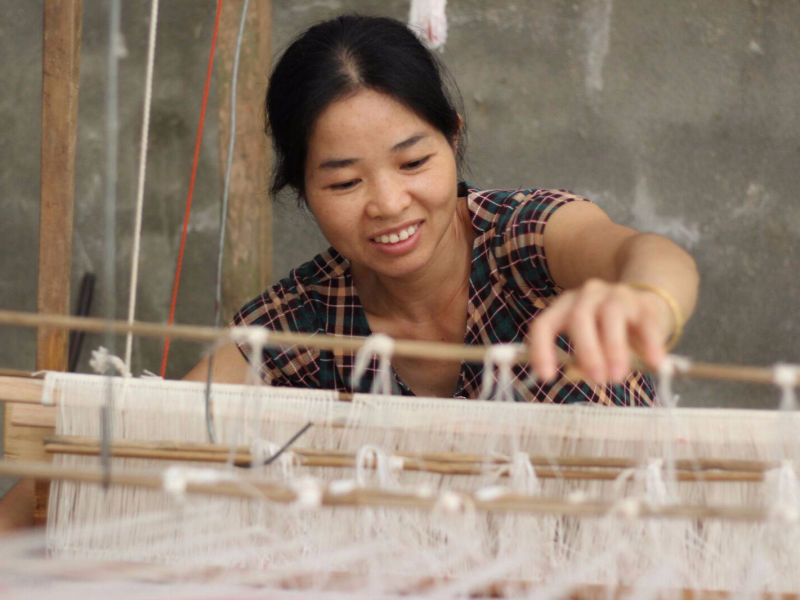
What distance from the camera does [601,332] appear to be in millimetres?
835

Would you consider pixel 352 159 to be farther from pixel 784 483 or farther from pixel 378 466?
pixel 784 483

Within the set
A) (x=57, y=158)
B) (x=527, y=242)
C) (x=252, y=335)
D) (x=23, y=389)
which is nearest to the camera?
(x=252, y=335)

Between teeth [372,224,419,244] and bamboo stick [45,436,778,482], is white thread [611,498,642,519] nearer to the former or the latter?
bamboo stick [45,436,778,482]

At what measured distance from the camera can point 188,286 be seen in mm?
3643

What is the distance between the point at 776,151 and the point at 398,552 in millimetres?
2656

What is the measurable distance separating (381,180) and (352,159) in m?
0.06

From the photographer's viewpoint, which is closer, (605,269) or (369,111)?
(605,269)

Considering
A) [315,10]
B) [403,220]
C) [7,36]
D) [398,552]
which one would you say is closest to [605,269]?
[403,220]

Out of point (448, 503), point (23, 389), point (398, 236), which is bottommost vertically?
point (448, 503)

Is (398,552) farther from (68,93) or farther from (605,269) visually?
(68,93)

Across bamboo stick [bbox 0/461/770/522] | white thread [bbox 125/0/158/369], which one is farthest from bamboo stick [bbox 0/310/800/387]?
white thread [bbox 125/0/158/369]

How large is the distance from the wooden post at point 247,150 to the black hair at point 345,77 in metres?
0.57

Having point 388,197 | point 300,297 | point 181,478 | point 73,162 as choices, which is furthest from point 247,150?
point 181,478

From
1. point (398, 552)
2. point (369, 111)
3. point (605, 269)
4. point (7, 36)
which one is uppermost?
point (7, 36)
